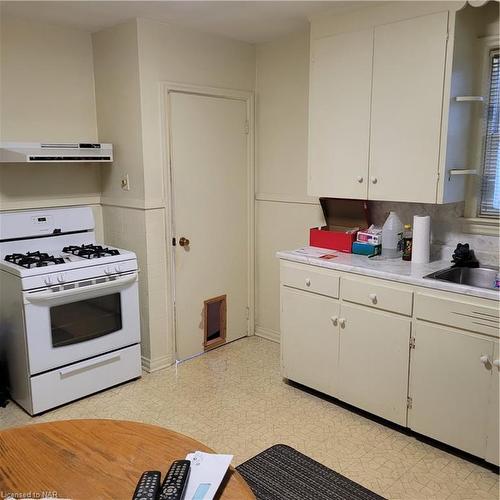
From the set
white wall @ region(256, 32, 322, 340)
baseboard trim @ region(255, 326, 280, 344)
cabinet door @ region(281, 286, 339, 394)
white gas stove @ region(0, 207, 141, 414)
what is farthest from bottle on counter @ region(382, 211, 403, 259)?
white gas stove @ region(0, 207, 141, 414)

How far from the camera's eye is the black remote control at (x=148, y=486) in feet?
3.84

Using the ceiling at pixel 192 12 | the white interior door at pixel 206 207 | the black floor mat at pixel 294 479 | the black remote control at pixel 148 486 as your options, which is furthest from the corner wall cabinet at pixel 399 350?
the black remote control at pixel 148 486

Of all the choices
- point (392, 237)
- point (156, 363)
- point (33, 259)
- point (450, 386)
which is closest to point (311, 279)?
point (392, 237)

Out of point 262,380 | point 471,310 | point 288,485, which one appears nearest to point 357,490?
point 288,485

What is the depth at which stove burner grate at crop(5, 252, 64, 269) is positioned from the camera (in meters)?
2.94

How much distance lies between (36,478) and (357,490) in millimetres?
1549

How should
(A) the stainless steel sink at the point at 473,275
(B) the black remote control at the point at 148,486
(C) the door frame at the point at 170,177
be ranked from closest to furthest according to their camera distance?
(B) the black remote control at the point at 148,486
(A) the stainless steel sink at the point at 473,275
(C) the door frame at the point at 170,177

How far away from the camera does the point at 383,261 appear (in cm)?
290

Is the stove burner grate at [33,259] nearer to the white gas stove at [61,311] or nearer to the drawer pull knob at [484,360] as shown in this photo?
the white gas stove at [61,311]

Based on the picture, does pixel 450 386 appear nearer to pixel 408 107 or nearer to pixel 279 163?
pixel 408 107

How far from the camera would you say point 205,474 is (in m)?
1.28

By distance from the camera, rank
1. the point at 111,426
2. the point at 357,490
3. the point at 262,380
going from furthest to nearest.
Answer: the point at 262,380 → the point at 357,490 → the point at 111,426

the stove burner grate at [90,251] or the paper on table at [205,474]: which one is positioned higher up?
the stove burner grate at [90,251]

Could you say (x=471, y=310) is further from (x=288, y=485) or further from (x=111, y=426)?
(x=111, y=426)
